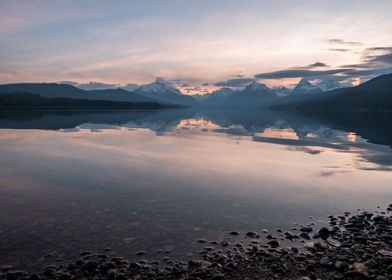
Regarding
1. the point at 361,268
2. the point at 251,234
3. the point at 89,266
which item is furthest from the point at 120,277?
the point at 361,268

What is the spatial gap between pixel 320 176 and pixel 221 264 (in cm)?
2059

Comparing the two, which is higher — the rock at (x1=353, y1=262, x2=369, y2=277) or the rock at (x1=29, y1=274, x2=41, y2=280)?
the rock at (x1=353, y1=262, x2=369, y2=277)

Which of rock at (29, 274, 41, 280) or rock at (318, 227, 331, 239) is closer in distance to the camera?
rock at (29, 274, 41, 280)

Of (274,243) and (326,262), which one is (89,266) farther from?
(326,262)

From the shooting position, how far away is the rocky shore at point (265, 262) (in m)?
13.2

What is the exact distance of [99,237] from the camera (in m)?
16.7

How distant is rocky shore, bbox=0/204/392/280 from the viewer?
43.4 feet

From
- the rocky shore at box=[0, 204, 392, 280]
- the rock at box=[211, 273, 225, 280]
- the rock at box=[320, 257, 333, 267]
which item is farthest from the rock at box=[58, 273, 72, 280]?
the rock at box=[320, 257, 333, 267]

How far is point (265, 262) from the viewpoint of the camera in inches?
575

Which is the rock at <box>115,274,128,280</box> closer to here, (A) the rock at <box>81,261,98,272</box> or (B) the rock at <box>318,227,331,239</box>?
(A) the rock at <box>81,261,98,272</box>

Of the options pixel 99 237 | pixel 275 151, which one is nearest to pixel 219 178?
pixel 99 237

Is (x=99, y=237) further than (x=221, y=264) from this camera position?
Yes

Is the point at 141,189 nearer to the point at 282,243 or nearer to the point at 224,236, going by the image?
the point at 224,236

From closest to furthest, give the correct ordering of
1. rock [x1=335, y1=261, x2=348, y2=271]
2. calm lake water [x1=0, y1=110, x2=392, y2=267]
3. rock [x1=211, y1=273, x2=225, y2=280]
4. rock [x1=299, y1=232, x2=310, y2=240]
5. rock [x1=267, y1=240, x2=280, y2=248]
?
rock [x1=211, y1=273, x2=225, y2=280] < rock [x1=335, y1=261, x2=348, y2=271] < rock [x1=267, y1=240, x2=280, y2=248] < calm lake water [x1=0, y1=110, x2=392, y2=267] < rock [x1=299, y1=232, x2=310, y2=240]
